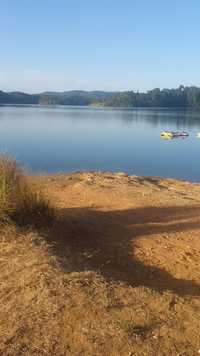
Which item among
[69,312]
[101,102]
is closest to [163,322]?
[69,312]

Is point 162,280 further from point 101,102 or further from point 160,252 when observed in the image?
point 101,102

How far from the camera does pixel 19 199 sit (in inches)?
250

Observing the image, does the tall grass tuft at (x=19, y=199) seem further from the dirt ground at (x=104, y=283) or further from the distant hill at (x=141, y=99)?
the distant hill at (x=141, y=99)

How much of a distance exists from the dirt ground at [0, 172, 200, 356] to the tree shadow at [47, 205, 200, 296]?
14mm

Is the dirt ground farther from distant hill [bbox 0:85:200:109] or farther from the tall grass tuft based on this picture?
distant hill [bbox 0:85:200:109]

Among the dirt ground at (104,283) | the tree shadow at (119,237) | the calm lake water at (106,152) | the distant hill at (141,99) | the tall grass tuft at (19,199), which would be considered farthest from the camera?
the distant hill at (141,99)

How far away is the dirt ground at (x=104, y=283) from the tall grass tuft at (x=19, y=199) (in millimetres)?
236

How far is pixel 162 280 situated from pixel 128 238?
140 cm

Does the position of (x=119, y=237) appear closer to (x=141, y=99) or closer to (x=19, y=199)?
(x=19, y=199)

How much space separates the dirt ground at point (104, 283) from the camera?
3.48 meters

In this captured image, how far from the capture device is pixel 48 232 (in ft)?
20.6

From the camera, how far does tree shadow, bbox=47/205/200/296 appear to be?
5.19 m

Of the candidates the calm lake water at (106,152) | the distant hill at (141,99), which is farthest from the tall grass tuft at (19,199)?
the distant hill at (141,99)

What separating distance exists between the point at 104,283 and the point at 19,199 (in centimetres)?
228
